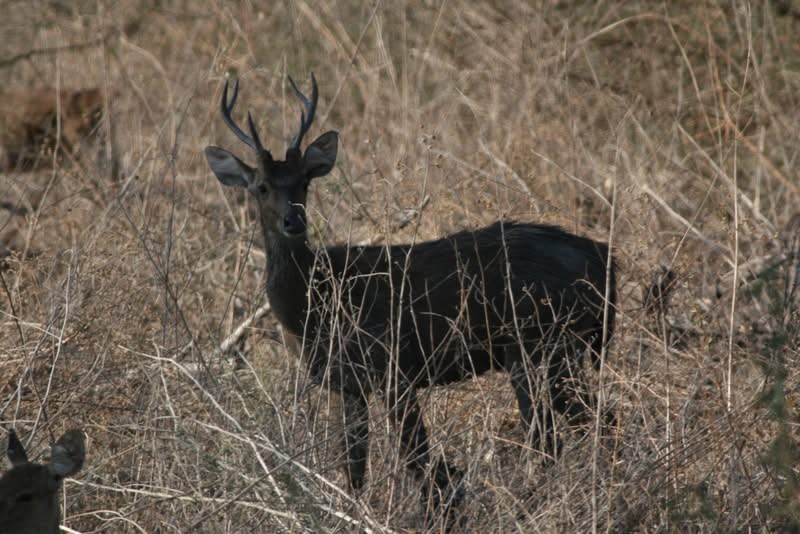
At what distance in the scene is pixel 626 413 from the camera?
5574 millimetres

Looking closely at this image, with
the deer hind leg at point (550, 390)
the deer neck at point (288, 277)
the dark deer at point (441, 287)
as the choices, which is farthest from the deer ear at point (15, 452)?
the deer hind leg at point (550, 390)

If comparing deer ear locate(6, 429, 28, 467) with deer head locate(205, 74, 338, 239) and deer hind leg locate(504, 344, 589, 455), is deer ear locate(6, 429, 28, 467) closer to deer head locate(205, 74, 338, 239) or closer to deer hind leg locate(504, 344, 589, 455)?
deer head locate(205, 74, 338, 239)

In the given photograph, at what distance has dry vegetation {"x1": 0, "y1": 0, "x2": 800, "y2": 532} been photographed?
4699mm

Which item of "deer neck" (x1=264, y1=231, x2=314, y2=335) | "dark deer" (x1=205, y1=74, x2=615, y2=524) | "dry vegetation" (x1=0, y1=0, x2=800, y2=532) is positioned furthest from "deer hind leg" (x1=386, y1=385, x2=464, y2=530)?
"deer neck" (x1=264, y1=231, x2=314, y2=335)

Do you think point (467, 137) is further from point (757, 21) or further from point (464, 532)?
point (464, 532)

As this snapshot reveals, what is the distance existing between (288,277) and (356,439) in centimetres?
144

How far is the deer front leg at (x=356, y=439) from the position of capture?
5.09 meters

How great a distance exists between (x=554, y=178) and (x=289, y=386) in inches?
123

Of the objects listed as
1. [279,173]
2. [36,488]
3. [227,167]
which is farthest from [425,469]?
[227,167]

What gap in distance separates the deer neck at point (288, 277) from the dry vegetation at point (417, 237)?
0.27m

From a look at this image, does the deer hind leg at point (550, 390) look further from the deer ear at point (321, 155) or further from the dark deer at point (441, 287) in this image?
the deer ear at point (321, 155)

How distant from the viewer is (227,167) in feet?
22.5

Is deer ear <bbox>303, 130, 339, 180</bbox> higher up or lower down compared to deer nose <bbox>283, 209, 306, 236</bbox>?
higher up

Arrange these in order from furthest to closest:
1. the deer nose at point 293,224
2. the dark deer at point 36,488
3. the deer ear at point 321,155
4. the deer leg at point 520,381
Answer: the deer ear at point 321,155
the deer nose at point 293,224
the deer leg at point 520,381
the dark deer at point 36,488
